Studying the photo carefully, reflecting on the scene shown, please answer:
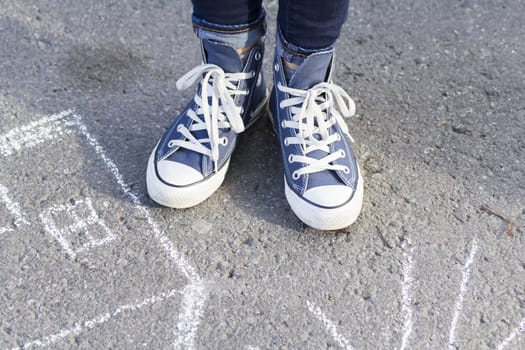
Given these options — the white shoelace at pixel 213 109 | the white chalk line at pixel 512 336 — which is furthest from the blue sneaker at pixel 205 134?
the white chalk line at pixel 512 336

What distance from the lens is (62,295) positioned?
164cm

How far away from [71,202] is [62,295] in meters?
0.33

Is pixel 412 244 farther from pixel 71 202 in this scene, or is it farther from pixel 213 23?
pixel 71 202

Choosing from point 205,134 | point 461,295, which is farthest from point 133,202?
point 461,295

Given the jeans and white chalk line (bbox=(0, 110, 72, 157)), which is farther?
white chalk line (bbox=(0, 110, 72, 157))

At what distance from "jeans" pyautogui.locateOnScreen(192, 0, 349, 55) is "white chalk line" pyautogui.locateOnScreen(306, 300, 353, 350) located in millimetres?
693

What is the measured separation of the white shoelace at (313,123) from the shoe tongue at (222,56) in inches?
5.8

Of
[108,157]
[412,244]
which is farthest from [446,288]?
[108,157]

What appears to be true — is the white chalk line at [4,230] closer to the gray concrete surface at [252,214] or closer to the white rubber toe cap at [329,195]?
the gray concrete surface at [252,214]

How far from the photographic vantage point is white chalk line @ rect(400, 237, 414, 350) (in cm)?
159

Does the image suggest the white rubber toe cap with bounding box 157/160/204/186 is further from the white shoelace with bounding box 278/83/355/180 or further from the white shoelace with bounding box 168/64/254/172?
the white shoelace with bounding box 278/83/355/180

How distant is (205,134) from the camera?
1852 mm

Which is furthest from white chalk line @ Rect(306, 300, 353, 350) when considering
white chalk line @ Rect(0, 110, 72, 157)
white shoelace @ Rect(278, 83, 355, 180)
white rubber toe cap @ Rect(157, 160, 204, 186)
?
white chalk line @ Rect(0, 110, 72, 157)

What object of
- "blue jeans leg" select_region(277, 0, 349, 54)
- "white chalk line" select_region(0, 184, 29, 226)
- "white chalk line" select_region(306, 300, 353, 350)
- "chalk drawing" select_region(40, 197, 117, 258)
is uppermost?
"blue jeans leg" select_region(277, 0, 349, 54)
